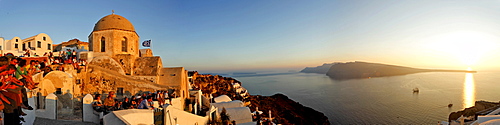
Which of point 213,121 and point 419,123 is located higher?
point 213,121

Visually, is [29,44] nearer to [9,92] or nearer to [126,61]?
[126,61]

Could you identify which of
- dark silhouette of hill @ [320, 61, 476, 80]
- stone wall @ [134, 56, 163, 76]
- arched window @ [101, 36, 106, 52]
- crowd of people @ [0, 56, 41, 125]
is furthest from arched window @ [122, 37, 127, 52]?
dark silhouette of hill @ [320, 61, 476, 80]

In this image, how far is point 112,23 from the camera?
15781 mm

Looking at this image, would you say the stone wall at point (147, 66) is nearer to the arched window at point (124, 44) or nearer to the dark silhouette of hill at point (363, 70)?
the arched window at point (124, 44)

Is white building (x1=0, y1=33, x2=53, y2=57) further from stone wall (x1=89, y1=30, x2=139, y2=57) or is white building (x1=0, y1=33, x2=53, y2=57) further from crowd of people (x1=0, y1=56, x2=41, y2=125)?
crowd of people (x1=0, y1=56, x2=41, y2=125)

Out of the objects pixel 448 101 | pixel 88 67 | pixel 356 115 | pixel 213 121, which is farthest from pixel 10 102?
pixel 448 101

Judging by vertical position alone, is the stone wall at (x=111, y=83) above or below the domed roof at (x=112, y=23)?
below

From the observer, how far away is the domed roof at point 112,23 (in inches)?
617

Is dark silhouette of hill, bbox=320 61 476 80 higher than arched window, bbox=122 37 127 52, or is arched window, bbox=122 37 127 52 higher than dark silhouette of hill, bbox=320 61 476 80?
arched window, bbox=122 37 127 52

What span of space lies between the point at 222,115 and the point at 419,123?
2950cm

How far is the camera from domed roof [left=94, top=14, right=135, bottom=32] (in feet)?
51.5

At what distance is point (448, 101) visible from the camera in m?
43.4

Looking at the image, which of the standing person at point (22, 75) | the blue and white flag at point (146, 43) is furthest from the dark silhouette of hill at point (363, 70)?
the standing person at point (22, 75)

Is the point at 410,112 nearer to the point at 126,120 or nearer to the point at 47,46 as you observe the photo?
the point at 126,120
